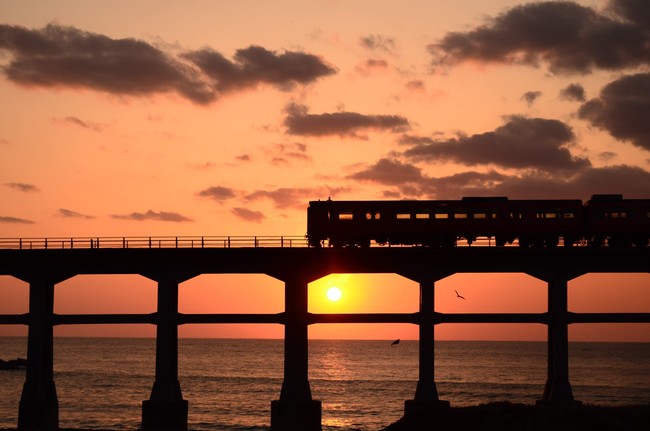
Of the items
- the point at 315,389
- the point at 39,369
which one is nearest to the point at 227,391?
the point at 315,389

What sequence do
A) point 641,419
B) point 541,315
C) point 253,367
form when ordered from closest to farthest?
point 641,419 < point 541,315 < point 253,367

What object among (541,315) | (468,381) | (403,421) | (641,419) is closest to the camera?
(641,419)

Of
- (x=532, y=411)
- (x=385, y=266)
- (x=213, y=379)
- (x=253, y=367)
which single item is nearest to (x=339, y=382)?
(x=213, y=379)

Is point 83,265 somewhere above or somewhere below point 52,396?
above

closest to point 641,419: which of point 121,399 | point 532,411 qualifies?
point 532,411

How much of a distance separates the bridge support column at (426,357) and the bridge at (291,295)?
0.19 feet

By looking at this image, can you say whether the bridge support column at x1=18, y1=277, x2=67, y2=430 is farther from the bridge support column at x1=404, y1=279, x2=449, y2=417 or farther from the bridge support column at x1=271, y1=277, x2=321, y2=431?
the bridge support column at x1=404, y1=279, x2=449, y2=417

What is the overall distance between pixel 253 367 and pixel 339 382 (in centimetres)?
4386

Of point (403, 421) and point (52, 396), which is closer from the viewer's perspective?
Result: point (403, 421)

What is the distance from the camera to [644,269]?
175ft

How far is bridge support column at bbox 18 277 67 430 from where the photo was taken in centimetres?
5197

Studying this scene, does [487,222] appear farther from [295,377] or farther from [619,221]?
[295,377]

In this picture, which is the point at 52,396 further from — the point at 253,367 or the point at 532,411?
the point at 253,367

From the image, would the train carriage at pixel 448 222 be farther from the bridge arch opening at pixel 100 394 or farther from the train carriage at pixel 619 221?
the bridge arch opening at pixel 100 394
